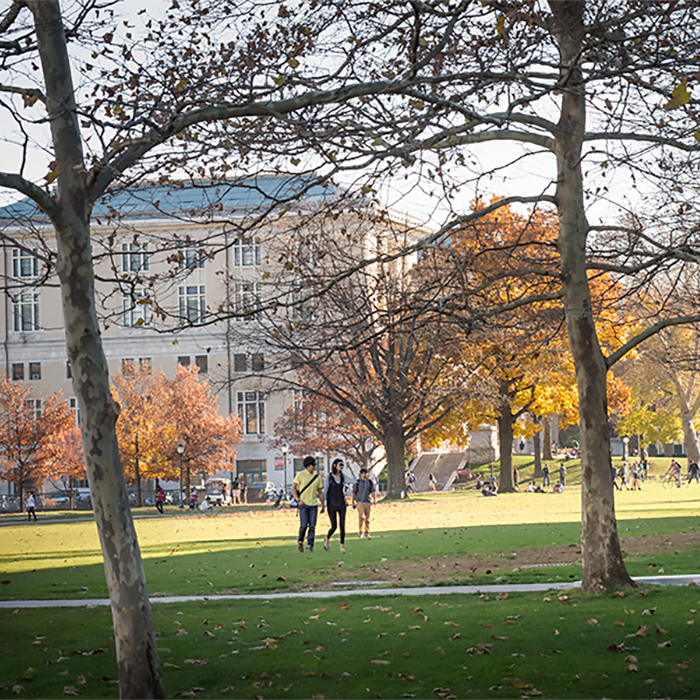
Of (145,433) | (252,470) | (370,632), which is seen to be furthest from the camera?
(252,470)

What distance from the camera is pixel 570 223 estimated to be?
13.3 meters

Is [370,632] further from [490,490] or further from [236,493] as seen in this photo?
[236,493]

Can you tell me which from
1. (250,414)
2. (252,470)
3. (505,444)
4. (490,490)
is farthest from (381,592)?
(250,414)

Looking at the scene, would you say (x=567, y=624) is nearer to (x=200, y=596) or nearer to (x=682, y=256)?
(x=682, y=256)

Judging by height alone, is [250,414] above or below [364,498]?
above

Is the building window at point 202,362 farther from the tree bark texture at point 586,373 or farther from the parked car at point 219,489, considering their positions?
the tree bark texture at point 586,373

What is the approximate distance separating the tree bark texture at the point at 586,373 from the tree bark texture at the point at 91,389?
23.4 ft

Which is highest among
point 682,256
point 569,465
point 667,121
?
point 667,121

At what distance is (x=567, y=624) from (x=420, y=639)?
1.71 m

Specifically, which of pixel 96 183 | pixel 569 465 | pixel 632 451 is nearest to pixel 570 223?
pixel 96 183

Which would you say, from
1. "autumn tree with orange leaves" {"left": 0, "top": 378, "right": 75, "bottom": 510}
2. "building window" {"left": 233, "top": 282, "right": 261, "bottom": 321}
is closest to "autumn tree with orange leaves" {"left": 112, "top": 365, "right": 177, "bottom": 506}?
"autumn tree with orange leaves" {"left": 0, "top": 378, "right": 75, "bottom": 510}

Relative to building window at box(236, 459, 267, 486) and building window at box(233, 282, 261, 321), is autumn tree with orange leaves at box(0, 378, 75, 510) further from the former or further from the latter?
building window at box(233, 282, 261, 321)

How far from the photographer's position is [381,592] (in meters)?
15.1

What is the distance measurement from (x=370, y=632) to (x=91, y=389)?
513cm
